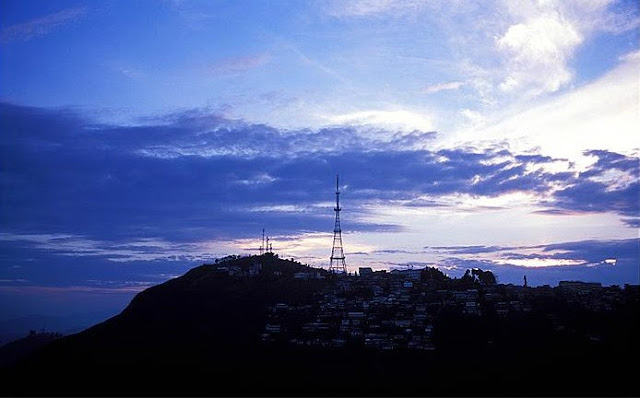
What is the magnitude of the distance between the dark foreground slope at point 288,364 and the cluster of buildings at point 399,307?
193 cm

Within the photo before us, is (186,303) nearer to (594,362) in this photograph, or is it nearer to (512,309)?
(512,309)

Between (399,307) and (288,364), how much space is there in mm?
19576

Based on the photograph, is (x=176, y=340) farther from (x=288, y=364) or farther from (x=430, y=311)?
(x=430, y=311)

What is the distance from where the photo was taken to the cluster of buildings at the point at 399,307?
188ft

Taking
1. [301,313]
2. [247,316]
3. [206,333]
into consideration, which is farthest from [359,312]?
[206,333]

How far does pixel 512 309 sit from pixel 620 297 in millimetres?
12373

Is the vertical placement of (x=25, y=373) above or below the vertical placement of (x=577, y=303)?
below

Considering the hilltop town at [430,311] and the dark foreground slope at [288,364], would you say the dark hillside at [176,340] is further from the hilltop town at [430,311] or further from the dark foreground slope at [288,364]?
the hilltop town at [430,311]

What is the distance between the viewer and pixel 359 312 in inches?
2579

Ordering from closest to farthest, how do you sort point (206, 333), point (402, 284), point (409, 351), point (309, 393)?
point (309, 393) < point (409, 351) < point (206, 333) < point (402, 284)

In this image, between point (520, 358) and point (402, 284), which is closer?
point (520, 358)

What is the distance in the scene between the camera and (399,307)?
6644 cm

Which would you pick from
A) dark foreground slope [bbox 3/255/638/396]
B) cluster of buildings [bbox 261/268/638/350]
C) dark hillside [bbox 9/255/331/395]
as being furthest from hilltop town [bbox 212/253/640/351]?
dark hillside [bbox 9/255/331/395]

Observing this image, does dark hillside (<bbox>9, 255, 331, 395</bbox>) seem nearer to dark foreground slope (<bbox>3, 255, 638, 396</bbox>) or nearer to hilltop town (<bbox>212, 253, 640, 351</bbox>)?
dark foreground slope (<bbox>3, 255, 638, 396</bbox>)
